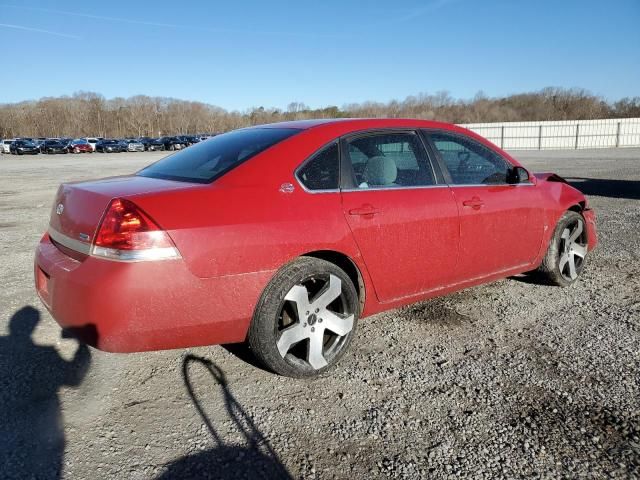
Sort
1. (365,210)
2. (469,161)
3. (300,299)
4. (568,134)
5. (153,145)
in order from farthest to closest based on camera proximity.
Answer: (153,145) → (568,134) → (469,161) → (365,210) → (300,299)

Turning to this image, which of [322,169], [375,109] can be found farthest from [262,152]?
[375,109]

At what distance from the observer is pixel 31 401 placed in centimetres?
272

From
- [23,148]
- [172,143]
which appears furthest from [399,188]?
[172,143]

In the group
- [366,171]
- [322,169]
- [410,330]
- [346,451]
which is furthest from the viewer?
[410,330]

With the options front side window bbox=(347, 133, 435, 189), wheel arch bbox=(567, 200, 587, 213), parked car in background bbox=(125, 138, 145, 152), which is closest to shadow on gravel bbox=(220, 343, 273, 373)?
front side window bbox=(347, 133, 435, 189)

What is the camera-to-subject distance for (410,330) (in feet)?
11.9

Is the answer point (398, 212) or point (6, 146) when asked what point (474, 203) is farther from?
point (6, 146)

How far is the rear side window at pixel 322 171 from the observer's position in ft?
9.59

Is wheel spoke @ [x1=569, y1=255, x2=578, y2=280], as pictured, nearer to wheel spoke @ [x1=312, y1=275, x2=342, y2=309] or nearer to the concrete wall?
wheel spoke @ [x1=312, y1=275, x2=342, y2=309]

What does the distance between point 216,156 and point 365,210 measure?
104 cm

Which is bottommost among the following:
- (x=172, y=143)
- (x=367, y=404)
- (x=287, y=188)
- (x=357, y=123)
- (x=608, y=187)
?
(x=608, y=187)

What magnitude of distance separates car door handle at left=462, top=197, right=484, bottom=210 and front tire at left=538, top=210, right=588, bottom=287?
45.3 inches

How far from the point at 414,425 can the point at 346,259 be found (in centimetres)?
106

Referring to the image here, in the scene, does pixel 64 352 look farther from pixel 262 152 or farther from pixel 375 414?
pixel 375 414
